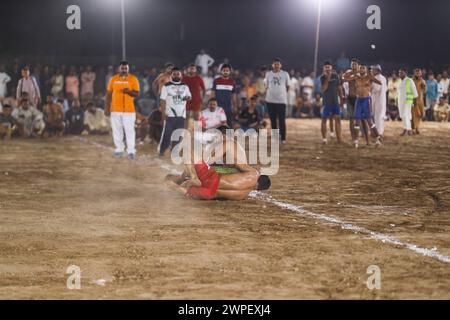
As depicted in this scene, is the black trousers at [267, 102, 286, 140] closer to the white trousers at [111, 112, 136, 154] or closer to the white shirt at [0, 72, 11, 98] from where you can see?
the white trousers at [111, 112, 136, 154]

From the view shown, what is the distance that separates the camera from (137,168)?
50.1 feet

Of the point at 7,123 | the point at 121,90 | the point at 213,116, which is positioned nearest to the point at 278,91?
the point at 213,116

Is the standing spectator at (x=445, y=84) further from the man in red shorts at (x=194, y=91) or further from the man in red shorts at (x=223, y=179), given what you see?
the man in red shorts at (x=223, y=179)

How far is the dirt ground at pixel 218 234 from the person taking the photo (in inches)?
266

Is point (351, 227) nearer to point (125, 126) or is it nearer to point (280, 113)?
point (125, 126)

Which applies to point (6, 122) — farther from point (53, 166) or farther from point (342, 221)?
point (342, 221)

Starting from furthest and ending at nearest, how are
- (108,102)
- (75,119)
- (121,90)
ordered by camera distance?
(75,119) → (108,102) → (121,90)

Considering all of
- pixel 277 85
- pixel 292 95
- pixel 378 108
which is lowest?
pixel 292 95

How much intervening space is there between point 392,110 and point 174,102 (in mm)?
16749

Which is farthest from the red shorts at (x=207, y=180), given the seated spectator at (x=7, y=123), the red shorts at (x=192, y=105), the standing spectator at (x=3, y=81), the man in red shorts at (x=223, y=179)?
the standing spectator at (x=3, y=81)

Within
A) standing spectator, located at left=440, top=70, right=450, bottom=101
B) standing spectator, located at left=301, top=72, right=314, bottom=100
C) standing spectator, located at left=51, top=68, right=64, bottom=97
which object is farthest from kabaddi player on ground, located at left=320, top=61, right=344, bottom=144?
standing spectator, located at left=440, top=70, right=450, bottom=101

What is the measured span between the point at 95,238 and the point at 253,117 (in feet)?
41.0

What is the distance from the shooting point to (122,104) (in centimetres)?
1686
